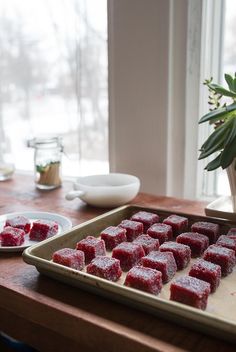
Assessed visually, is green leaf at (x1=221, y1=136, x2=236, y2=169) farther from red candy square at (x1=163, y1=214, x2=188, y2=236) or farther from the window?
the window

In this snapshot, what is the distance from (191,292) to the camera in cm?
61

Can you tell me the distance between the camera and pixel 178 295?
0.62 m

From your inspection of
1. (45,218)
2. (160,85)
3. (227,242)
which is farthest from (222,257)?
(160,85)

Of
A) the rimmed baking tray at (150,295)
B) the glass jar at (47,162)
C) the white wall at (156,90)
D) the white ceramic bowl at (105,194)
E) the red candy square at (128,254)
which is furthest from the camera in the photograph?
the glass jar at (47,162)

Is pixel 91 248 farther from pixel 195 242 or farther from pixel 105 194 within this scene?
pixel 105 194

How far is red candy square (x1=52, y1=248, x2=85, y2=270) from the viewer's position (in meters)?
0.72

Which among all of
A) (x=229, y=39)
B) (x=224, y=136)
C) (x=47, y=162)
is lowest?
(x=47, y=162)

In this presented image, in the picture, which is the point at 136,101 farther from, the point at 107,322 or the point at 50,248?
the point at 107,322

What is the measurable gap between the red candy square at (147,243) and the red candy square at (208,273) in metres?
0.13

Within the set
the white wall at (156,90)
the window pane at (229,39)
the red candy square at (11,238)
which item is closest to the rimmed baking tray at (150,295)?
the red candy square at (11,238)

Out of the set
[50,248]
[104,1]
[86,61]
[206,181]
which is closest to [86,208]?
[50,248]

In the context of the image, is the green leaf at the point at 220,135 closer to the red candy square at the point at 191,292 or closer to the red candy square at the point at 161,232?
the red candy square at the point at 161,232

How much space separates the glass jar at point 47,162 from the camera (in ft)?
4.61

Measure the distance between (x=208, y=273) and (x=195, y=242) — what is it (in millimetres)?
142
